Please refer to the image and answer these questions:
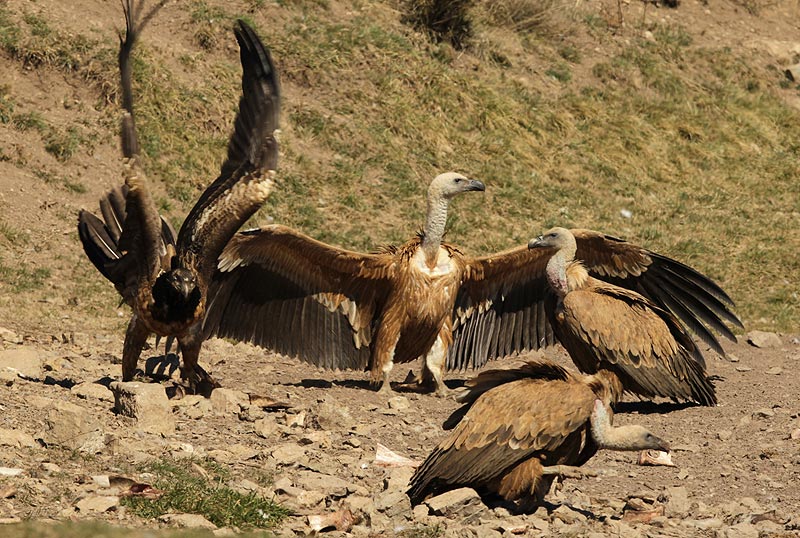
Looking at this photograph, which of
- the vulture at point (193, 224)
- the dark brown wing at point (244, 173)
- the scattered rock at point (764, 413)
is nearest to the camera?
the vulture at point (193, 224)

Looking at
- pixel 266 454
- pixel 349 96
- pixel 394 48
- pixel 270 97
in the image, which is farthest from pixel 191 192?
pixel 266 454

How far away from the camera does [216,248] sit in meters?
8.26

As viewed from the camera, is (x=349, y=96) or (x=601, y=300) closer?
(x=601, y=300)

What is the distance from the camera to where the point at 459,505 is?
20.6ft

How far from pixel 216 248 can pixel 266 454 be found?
1632 millimetres

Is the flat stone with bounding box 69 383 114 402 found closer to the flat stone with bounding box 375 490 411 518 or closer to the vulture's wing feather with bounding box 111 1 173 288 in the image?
the vulture's wing feather with bounding box 111 1 173 288

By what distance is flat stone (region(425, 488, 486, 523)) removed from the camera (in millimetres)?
6277

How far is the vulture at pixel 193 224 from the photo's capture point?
26.1 ft

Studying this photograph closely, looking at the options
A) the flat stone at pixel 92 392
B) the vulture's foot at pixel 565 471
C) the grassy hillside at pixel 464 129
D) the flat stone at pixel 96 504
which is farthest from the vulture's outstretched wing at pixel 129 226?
the vulture's foot at pixel 565 471

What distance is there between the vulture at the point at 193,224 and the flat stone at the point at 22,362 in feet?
2.26

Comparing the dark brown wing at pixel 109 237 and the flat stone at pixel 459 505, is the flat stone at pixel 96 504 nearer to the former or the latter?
the flat stone at pixel 459 505

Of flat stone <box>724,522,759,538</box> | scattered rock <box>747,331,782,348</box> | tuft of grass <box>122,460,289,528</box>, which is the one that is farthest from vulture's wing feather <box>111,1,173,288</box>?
scattered rock <box>747,331,782,348</box>

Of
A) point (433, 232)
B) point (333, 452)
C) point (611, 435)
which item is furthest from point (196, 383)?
point (611, 435)

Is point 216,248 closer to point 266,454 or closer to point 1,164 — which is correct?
point 266,454
